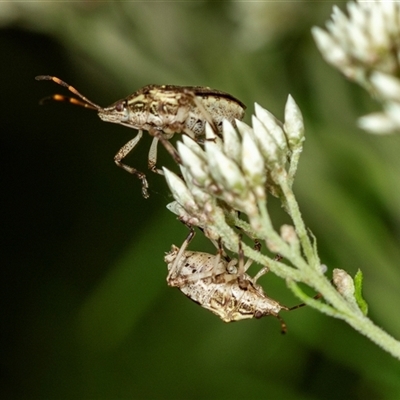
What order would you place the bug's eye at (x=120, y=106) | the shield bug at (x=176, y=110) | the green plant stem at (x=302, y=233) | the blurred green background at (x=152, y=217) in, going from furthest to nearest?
the blurred green background at (x=152, y=217) → the bug's eye at (x=120, y=106) → the shield bug at (x=176, y=110) → the green plant stem at (x=302, y=233)

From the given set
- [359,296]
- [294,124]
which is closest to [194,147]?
[294,124]

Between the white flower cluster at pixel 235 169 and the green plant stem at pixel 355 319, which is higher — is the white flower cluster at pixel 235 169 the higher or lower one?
the higher one

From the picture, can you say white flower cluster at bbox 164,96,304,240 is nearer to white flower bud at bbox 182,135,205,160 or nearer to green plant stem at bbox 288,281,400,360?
white flower bud at bbox 182,135,205,160

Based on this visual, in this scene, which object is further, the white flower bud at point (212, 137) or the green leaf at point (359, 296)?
the white flower bud at point (212, 137)

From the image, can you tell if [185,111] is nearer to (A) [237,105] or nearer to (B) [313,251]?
(A) [237,105]

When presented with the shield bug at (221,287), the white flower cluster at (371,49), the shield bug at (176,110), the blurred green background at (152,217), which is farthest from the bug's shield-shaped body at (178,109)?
the blurred green background at (152,217)

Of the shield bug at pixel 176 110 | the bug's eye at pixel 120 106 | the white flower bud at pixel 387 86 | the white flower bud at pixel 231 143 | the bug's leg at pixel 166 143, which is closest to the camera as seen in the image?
the white flower bud at pixel 387 86

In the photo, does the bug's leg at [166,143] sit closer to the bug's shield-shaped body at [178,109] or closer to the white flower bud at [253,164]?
the bug's shield-shaped body at [178,109]

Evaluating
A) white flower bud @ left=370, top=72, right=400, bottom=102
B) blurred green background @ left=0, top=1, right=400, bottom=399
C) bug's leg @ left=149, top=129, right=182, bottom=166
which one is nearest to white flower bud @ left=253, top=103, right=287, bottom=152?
bug's leg @ left=149, top=129, right=182, bottom=166
